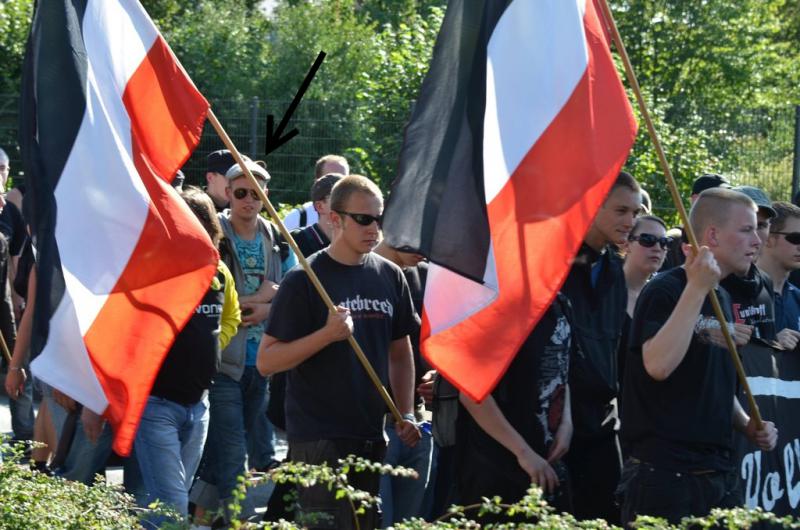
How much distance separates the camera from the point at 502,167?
5527 millimetres

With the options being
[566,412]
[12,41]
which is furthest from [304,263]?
[12,41]

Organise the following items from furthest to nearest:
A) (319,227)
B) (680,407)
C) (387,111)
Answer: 1. (387,111)
2. (319,227)
3. (680,407)

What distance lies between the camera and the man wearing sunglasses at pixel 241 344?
8.15 metres

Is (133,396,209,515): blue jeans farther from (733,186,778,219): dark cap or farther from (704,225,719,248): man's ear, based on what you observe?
(733,186,778,219): dark cap

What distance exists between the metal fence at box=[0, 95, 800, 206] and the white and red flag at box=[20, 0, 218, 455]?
8602mm

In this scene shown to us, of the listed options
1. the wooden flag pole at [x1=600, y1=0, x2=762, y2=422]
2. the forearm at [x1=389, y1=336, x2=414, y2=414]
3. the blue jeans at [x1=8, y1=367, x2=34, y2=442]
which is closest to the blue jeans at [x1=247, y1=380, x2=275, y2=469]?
the blue jeans at [x1=8, y1=367, x2=34, y2=442]

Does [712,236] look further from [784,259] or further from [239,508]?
[239,508]

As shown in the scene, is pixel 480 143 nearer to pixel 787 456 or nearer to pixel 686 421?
pixel 686 421

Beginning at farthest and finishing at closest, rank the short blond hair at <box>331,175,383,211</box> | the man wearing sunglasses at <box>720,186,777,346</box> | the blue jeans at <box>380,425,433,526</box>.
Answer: the blue jeans at <box>380,425,433,526</box> → the man wearing sunglasses at <box>720,186,777,346</box> → the short blond hair at <box>331,175,383,211</box>

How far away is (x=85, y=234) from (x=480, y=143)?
1609 mm

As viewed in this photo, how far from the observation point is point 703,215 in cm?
598

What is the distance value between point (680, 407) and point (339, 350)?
1537mm

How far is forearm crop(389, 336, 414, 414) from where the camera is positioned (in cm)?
684

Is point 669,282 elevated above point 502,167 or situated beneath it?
situated beneath
